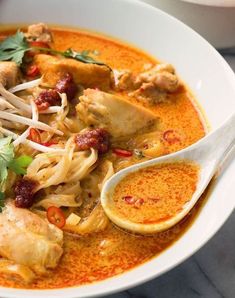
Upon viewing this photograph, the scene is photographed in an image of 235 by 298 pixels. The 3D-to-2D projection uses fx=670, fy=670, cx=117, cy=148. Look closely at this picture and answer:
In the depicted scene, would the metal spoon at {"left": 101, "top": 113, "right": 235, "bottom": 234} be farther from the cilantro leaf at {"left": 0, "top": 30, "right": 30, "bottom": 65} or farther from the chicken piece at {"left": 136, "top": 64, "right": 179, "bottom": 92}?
the cilantro leaf at {"left": 0, "top": 30, "right": 30, "bottom": 65}

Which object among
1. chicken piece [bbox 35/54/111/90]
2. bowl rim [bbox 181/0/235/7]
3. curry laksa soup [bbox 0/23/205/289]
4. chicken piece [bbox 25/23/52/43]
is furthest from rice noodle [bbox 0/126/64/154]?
bowl rim [bbox 181/0/235/7]

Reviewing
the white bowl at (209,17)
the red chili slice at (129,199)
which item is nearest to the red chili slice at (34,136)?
the red chili slice at (129,199)

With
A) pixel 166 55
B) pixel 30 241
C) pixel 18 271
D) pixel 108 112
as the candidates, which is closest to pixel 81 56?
pixel 166 55

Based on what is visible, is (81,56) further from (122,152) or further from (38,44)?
(122,152)

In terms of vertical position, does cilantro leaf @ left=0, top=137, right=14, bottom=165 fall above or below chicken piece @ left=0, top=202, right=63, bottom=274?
above

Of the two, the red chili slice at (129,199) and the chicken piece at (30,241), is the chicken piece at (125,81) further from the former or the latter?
the chicken piece at (30,241)
